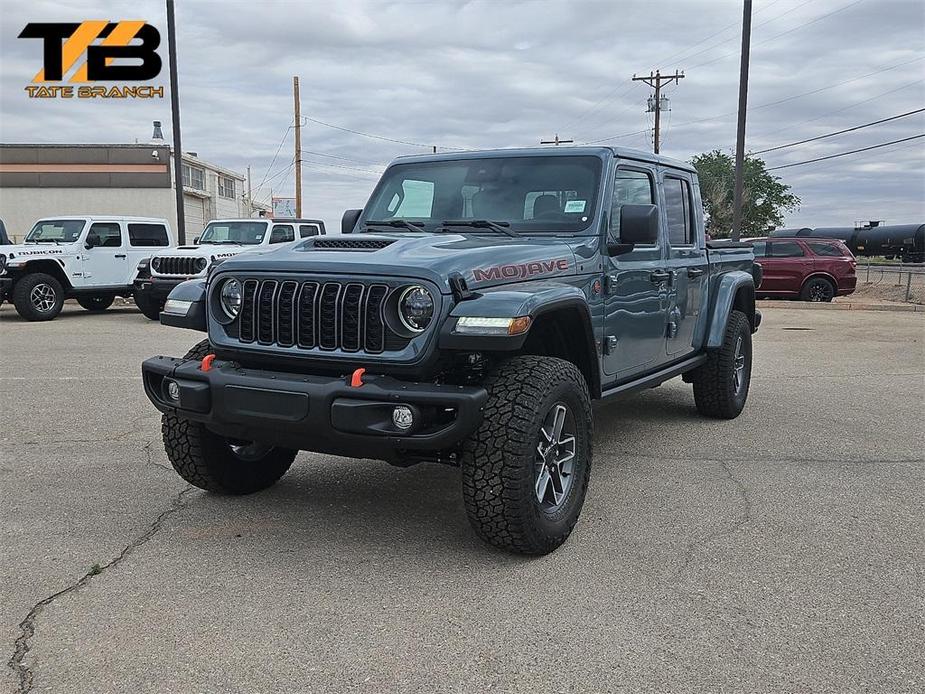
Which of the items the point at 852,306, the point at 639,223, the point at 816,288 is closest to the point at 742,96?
the point at 816,288

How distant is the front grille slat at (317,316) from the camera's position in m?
3.85

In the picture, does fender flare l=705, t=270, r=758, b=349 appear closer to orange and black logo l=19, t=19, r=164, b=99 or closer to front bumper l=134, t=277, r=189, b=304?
front bumper l=134, t=277, r=189, b=304

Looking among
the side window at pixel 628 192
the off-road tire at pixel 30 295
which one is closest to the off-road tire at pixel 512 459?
the side window at pixel 628 192

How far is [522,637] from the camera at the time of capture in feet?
10.6

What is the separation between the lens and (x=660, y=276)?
5.65m

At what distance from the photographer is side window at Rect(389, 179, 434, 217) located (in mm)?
5406

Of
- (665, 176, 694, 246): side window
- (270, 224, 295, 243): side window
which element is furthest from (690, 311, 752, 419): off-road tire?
(270, 224, 295, 243): side window

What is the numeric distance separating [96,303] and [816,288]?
51.8 feet

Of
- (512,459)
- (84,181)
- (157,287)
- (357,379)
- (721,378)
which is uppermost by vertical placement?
(84,181)

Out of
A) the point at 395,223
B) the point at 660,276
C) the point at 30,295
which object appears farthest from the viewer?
the point at 30,295

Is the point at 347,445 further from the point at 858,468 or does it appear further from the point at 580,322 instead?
the point at 858,468

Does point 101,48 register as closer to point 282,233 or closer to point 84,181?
point 282,233

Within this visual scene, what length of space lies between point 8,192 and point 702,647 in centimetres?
4459

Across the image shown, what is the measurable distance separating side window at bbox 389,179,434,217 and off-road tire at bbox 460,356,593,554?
1718 millimetres
